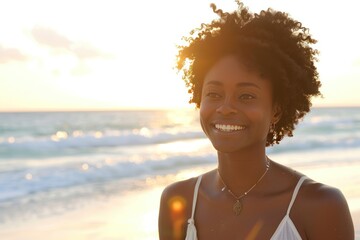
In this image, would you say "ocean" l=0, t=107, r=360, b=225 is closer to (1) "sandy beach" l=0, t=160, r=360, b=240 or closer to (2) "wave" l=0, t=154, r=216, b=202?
(2) "wave" l=0, t=154, r=216, b=202

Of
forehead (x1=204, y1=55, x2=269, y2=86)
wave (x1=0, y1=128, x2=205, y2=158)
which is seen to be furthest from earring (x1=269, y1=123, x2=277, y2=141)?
wave (x1=0, y1=128, x2=205, y2=158)

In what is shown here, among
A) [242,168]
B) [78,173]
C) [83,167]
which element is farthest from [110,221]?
[83,167]

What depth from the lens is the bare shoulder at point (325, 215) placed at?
126 inches

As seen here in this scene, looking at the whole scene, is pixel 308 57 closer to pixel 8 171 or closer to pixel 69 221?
pixel 69 221

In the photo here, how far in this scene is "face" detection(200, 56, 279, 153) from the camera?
3240 millimetres

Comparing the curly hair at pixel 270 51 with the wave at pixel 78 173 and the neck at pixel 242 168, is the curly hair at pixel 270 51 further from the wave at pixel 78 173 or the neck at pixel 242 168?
the wave at pixel 78 173

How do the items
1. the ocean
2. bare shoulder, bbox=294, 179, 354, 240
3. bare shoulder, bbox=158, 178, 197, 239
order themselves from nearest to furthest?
bare shoulder, bbox=294, 179, 354, 240
bare shoulder, bbox=158, 178, 197, 239
the ocean

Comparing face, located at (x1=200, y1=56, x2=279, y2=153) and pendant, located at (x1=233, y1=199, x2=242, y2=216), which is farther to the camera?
pendant, located at (x1=233, y1=199, x2=242, y2=216)

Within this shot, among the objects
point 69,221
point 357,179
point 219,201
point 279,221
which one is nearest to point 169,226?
point 219,201

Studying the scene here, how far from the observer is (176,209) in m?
3.81

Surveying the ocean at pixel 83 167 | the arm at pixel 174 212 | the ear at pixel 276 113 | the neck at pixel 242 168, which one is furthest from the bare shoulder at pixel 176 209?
Answer: the ocean at pixel 83 167

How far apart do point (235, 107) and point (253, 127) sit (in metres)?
0.14

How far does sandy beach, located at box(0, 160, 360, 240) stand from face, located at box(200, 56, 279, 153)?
17.2ft

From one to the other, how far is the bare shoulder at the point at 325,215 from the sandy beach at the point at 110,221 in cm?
509
